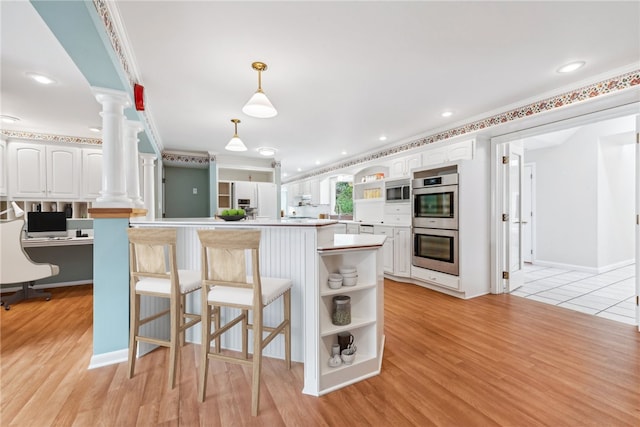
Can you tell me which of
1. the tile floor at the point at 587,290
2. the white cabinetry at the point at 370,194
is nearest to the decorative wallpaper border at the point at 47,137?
the white cabinetry at the point at 370,194

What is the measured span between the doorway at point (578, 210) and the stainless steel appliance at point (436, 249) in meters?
0.98

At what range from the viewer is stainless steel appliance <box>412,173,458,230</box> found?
12.3 ft

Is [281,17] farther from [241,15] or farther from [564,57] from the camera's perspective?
[564,57]

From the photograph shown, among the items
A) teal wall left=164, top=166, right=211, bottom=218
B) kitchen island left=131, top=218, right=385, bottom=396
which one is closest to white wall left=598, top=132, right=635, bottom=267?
kitchen island left=131, top=218, right=385, bottom=396

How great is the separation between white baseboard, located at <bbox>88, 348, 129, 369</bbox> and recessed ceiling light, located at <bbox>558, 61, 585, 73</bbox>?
4.56m

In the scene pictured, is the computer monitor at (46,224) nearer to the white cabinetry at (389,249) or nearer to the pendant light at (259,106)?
the pendant light at (259,106)

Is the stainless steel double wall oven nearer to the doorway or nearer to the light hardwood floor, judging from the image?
the doorway

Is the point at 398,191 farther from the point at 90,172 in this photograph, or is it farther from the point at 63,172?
the point at 63,172

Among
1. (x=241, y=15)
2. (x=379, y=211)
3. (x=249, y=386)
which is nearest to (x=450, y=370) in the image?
(x=249, y=386)

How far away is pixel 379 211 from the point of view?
17.6 feet

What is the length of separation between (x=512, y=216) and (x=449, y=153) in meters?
1.29

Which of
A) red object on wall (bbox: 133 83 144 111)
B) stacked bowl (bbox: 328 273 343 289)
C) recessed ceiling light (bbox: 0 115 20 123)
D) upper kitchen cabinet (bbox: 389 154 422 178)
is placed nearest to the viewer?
stacked bowl (bbox: 328 273 343 289)

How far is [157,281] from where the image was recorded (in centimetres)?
204

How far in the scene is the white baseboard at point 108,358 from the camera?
2125mm
